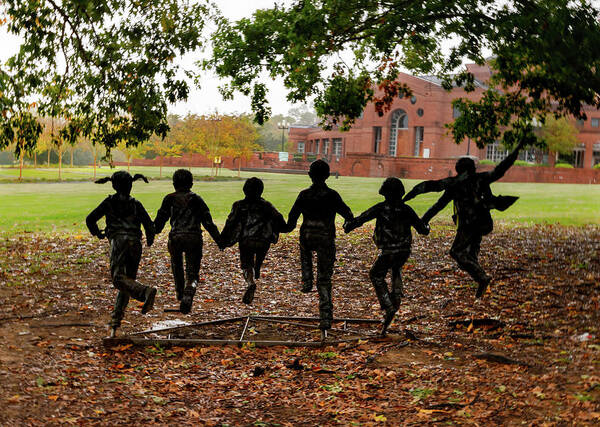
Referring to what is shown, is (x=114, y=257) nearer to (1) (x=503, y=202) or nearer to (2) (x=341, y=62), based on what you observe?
(1) (x=503, y=202)

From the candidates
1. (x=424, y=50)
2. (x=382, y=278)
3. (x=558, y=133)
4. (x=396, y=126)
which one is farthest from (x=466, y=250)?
(x=396, y=126)

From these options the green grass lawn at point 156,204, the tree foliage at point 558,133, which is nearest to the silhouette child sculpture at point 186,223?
the green grass lawn at point 156,204

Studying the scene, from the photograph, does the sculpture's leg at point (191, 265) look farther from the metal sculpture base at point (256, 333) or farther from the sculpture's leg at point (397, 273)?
the sculpture's leg at point (397, 273)

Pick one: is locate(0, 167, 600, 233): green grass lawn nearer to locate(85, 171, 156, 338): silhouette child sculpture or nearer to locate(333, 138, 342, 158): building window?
locate(85, 171, 156, 338): silhouette child sculpture

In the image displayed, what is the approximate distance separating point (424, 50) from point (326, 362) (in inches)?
382

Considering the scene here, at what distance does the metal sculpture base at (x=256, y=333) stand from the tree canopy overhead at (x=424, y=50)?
4.90m

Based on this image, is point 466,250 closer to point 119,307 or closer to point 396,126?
point 119,307

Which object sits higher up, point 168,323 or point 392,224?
point 392,224

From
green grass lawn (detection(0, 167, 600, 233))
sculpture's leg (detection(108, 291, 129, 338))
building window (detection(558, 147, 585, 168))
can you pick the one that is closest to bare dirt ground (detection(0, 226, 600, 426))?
sculpture's leg (detection(108, 291, 129, 338))

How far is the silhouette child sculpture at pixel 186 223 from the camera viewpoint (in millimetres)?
6168

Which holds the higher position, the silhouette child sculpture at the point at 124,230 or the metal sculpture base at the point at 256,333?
the silhouette child sculpture at the point at 124,230

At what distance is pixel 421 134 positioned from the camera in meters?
70.6

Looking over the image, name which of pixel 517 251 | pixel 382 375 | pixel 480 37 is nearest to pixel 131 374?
pixel 382 375

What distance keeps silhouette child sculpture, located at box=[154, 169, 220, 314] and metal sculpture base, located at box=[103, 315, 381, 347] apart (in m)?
1.63
